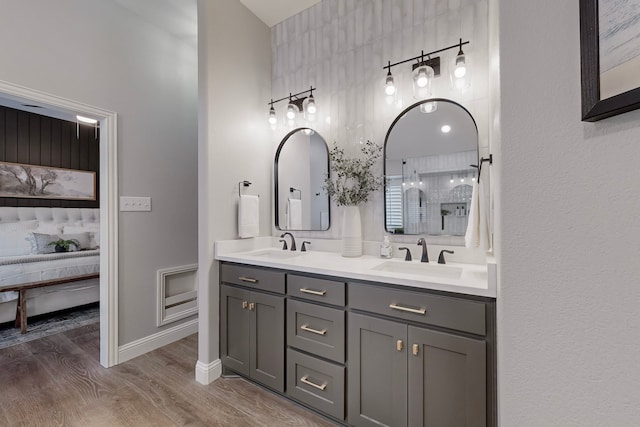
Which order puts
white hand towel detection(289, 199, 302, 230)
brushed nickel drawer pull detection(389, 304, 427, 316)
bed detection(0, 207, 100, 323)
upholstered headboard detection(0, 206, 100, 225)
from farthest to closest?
upholstered headboard detection(0, 206, 100, 225), bed detection(0, 207, 100, 323), white hand towel detection(289, 199, 302, 230), brushed nickel drawer pull detection(389, 304, 427, 316)

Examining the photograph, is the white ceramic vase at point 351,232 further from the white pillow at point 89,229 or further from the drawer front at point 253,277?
the white pillow at point 89,229

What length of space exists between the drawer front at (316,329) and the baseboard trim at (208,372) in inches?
28.7

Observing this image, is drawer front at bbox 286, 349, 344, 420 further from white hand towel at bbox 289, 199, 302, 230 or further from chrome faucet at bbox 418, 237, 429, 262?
white hand towel at bbox 289, 199, 302, 230

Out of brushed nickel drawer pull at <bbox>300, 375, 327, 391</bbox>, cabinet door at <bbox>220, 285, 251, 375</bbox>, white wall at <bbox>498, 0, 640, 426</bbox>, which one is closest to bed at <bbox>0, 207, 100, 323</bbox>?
cabinet door at <bbox>220, 285, 251, 375</bbox>

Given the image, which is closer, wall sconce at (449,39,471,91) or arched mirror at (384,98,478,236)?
wall sconce at (449,39,471,91)

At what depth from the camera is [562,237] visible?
0.59m

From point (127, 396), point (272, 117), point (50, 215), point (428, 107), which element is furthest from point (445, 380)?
point (50, 215)

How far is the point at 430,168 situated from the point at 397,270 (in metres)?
0.72

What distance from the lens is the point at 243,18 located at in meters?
2.29

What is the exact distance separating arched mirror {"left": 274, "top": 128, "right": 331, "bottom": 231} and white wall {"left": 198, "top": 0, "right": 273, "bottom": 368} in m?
0.16

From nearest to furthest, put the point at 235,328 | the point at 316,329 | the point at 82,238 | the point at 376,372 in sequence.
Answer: the point at 376,372
the point at 316,329
the point at 235,328
the point at 82,238

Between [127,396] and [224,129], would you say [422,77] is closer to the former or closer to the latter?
[224,129]

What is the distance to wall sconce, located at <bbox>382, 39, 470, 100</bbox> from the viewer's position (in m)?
1.64

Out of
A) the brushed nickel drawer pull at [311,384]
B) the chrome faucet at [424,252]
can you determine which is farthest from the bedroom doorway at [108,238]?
the chrome faucet at [424,252]
